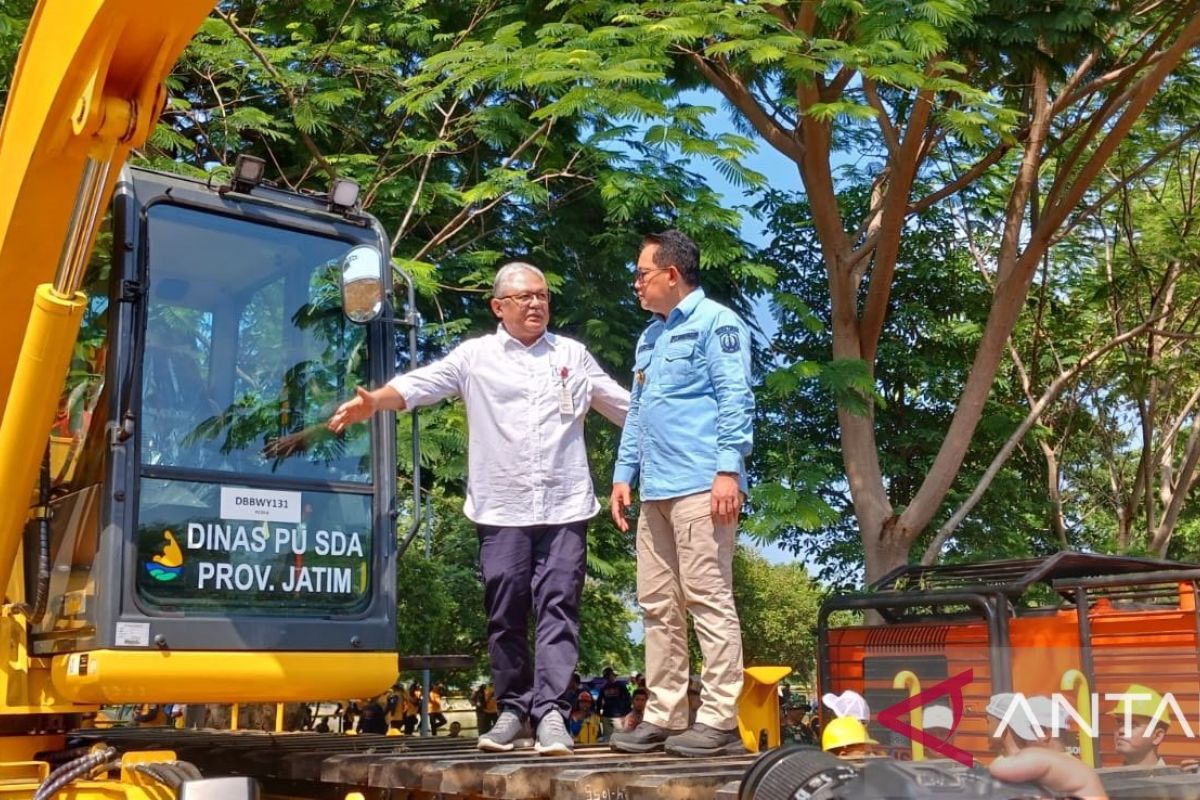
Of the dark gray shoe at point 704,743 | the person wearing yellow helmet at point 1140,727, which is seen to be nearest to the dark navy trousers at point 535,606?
the dark gray shoe at point 704,743

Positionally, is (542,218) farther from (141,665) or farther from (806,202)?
(141,665)

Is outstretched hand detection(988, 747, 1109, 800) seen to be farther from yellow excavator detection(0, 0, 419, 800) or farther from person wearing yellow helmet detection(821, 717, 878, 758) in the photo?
yellow excavator detection(0, 0, 419, 800)

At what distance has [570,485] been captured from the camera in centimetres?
491

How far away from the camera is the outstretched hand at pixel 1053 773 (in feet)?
6.02

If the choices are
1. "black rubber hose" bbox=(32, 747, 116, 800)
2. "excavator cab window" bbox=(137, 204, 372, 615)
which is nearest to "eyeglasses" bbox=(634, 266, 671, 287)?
"excavator cab window" bbox=(137, 204, 372, 615)

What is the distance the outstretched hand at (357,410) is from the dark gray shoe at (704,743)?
1565mm

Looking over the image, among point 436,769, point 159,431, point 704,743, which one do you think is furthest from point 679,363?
point 159,431

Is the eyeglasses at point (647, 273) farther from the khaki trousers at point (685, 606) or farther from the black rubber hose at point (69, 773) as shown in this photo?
the black rubber hose at point (69, 773)

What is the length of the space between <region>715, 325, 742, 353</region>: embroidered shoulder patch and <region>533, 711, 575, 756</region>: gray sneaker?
54.5 inches

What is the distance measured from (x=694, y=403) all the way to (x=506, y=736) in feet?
4.33

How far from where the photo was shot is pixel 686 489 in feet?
14.9

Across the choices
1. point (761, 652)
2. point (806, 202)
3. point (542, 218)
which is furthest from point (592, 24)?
point (761, 652)

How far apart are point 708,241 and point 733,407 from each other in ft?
16.3

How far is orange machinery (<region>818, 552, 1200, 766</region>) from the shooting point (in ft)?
11.8
